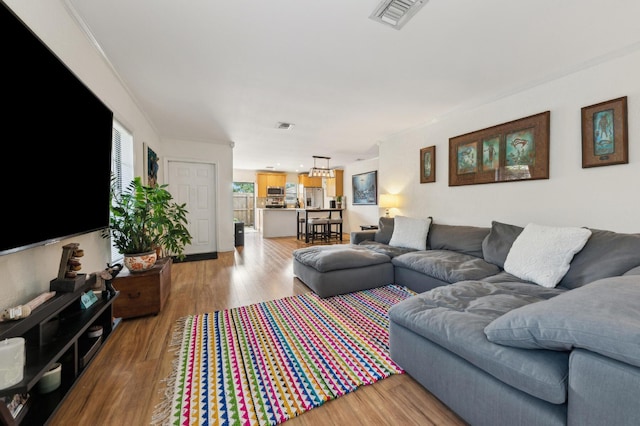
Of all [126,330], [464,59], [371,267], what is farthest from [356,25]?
[126,330]

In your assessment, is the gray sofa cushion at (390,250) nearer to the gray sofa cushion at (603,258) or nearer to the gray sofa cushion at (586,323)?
the gray sofa cushion at (603,258)

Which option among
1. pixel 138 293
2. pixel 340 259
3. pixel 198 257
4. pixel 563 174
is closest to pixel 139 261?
pixel 138 293

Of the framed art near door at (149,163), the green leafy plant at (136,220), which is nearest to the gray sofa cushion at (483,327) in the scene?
the green leafy plant at (136,220)

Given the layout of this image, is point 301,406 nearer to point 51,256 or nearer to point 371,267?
point 51,256

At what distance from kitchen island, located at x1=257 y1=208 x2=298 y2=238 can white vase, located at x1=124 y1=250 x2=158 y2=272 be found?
5.55 metres

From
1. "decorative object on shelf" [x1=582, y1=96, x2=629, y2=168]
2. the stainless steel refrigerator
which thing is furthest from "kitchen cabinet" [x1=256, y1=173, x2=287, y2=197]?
"decorative object on shelf" [x1=582, y1=96, x2=629, y2=168]

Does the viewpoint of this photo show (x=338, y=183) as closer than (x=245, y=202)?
Yes

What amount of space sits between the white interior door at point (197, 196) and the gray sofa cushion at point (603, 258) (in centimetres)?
551

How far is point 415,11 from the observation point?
67.4 inches

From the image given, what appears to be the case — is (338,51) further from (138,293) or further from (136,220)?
(138,293)

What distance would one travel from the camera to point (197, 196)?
5.29 m

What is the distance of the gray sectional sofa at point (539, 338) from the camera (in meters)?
0.82

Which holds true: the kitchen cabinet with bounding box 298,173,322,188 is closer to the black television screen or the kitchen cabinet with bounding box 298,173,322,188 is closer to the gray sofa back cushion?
the gray sofa back cushion

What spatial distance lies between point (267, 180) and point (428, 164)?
6.33 metres
